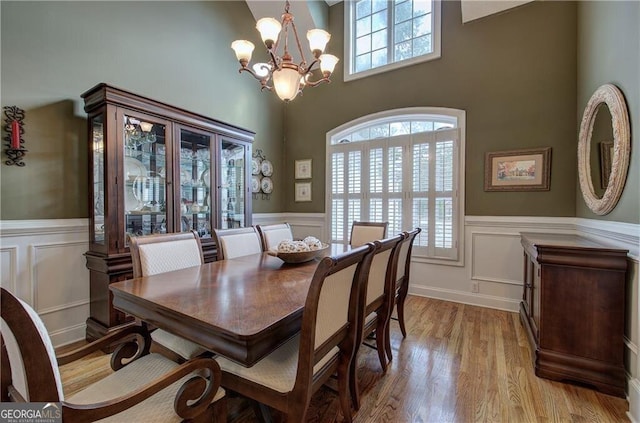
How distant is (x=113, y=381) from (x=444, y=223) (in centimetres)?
340

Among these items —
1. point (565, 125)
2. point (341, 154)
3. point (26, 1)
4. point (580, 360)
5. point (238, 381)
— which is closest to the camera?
point (238, 381)

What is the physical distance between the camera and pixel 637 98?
1.75 m

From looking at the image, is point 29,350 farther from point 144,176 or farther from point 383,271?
point 144,176

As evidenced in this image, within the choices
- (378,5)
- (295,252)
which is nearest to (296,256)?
(295,252)

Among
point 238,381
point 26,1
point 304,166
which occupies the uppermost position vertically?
point 26,1

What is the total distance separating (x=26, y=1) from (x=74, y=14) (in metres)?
0.30

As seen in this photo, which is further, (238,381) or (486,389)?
(486,389)

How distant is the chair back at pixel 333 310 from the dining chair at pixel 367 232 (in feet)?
4.81

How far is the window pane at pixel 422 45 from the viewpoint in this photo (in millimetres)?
3715

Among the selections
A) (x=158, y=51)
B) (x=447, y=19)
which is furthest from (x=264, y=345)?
(x=447, y=19)

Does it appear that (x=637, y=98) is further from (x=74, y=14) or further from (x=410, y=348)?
(x=74, y=14)

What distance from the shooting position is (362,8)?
424cm

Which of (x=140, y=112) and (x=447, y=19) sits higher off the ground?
(x=447, y=19)

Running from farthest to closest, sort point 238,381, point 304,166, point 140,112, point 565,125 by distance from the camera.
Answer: point 304,166
point 565,125
point 140,112
point 238,381
